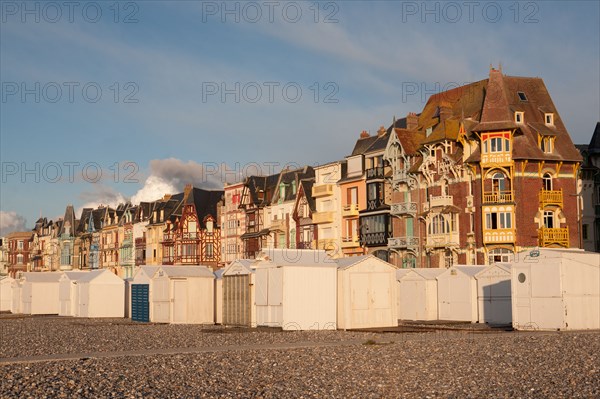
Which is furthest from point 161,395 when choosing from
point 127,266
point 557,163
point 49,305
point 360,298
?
point 127,266

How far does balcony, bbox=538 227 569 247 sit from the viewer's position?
56.8m

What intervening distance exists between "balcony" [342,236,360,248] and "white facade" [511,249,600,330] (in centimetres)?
3427

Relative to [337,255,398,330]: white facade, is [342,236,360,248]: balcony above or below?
above

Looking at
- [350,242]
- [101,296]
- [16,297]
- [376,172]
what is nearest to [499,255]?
[376,172]

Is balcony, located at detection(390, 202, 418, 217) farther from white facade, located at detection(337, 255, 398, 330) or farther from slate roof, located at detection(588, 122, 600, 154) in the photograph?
white facade, located at detection(337, 255, 398, 330)

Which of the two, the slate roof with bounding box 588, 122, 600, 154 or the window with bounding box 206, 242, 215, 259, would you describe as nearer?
the slate roof with bounding box 588, 122, 600, 154

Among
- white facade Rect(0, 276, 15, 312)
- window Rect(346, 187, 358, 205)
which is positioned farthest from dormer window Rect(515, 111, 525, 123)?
white facade Rect(0, 276, 15, 312)

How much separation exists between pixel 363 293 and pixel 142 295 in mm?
17042

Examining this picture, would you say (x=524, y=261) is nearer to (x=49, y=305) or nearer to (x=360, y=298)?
(x=360, y=298)

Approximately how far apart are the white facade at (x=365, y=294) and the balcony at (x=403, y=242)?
24490 millimetres

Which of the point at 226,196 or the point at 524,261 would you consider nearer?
Result: the point at 524,261

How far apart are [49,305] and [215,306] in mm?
27725

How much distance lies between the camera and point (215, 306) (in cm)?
4634

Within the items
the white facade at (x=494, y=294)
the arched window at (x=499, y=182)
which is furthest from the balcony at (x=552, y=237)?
the white facade at (x=494, y=294)
